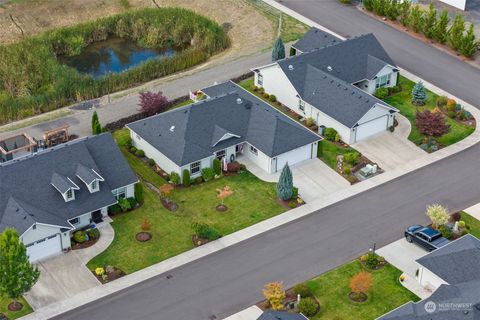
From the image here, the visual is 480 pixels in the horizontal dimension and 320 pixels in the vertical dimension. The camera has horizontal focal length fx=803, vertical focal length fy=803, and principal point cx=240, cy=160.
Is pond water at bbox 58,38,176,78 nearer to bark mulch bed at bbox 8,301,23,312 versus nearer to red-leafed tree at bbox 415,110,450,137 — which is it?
red-leafed tree at bbox 415,110,450,137

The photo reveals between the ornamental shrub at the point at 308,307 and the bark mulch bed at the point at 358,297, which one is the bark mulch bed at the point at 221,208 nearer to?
the ornamental shrub at the point at 308,307

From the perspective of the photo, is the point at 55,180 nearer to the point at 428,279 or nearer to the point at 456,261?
the point at 428,279

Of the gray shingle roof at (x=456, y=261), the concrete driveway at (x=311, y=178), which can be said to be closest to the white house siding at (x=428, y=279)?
the gray shingle roof at (x=456, y=261)

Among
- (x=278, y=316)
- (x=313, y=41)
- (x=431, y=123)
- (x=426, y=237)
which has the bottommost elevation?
(x=426, y=237)

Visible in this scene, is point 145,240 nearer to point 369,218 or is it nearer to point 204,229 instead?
point 204,229

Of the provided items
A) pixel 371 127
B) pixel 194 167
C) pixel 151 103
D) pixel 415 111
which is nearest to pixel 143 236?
pixel 194 167

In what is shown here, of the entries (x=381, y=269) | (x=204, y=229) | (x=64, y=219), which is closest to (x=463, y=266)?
(x=381, y=269)
